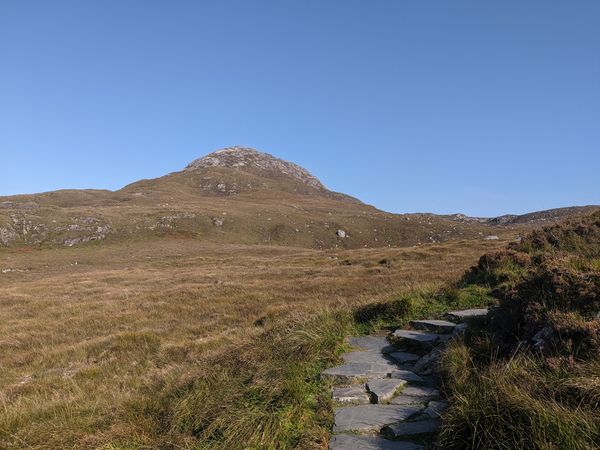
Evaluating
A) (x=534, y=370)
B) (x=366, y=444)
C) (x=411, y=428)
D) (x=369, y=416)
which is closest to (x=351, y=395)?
(x=369, y=416)

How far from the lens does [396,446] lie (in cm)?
465

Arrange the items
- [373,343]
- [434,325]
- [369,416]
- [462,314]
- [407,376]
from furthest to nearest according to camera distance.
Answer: [462,314] < [434,325] < [373,343] < [407,376] < [369,416]

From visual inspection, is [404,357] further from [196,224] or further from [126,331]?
[196,224]

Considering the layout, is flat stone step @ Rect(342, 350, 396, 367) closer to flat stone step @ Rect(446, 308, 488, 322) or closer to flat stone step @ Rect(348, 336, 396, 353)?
flat stone step @ Rect(348, 336, 396, 353)

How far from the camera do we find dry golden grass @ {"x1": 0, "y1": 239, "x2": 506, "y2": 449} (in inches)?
253

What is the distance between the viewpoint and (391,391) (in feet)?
19.8

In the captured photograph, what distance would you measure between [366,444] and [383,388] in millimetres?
1495

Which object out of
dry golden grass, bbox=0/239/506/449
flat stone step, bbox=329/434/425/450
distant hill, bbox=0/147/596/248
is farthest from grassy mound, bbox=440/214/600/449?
distant hill, bbox=0/147/596/248

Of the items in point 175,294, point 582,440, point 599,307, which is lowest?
point 175,294

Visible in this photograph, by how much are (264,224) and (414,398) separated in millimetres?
89088

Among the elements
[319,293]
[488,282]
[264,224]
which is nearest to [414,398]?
[488,282]

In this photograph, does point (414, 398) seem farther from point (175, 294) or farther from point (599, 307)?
point (175, 294)

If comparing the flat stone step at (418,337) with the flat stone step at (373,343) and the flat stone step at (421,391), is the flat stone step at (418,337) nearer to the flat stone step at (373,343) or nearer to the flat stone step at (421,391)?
the flat stone step at (373,343)

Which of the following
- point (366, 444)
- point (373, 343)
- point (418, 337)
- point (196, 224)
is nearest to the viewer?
Result: point (366, 444)
